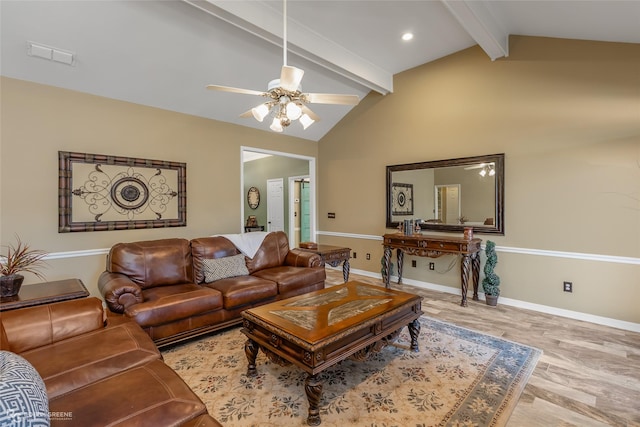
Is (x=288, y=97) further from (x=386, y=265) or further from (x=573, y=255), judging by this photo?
(x=573, y=255)

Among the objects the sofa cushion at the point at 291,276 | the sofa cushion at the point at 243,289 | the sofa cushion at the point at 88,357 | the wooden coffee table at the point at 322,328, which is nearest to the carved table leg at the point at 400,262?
the sofa cushion at the point at 291,276

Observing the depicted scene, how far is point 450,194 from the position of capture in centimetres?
435

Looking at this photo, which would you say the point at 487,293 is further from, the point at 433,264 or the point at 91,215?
the point at 91,215

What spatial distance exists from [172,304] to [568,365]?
345cm

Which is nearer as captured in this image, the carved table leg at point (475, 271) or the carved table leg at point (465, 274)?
the carved table leg at point (465, 274)

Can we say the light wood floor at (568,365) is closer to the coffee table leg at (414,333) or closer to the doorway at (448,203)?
the coffee table leg at (414,333)

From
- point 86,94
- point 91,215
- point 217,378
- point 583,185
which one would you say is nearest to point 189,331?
point 217,378

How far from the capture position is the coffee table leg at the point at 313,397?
5.89 feet

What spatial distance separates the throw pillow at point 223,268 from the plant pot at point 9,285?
4.94 ft

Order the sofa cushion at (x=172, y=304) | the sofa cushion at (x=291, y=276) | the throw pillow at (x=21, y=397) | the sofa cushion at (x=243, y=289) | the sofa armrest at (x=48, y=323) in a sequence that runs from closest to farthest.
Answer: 1. the throw pillow at (x=21, y=397)
2. the sofa armrest at (x=48, y=323)
3. the sofa cushion at (x=172, y=304)
4. the sofa cushion at (x=243, y=289)
5. the sofa cushion at (x=291, y=276)

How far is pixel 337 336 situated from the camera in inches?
75.3

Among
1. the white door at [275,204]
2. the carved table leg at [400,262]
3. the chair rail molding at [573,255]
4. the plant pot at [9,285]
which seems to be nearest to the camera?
the plant pot at [9,285]

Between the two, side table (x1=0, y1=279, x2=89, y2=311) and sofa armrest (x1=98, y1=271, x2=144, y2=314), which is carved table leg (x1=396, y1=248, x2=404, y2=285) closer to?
sofa armrest (x1=98, y1=271, x2=144, y2=314)

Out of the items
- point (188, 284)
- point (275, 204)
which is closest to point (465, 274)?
point (188, 284)
